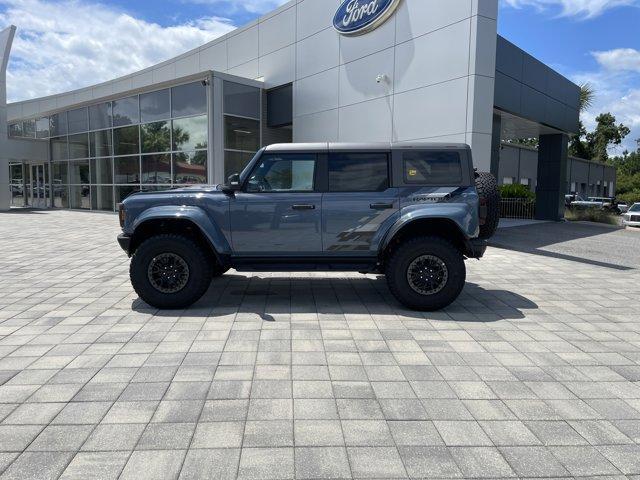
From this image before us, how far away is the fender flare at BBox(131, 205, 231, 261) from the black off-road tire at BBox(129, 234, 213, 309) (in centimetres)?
20

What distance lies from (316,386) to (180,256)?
2691mm

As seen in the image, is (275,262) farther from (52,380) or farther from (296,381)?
(52,380)

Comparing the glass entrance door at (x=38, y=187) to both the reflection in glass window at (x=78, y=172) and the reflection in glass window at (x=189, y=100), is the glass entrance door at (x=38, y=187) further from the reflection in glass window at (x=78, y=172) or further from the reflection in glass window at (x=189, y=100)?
the reflection in glass window at (x=189, y=100)

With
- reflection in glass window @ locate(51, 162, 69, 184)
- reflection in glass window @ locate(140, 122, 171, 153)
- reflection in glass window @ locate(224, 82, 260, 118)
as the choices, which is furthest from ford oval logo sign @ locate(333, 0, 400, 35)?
reflection in glass window @ locate(51, 162, 69, 184)

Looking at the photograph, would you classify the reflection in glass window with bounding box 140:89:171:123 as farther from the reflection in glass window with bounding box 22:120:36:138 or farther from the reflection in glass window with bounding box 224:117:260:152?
the reflection in glass window with bounding box 22:120:36:138

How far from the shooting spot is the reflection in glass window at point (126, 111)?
775 inches

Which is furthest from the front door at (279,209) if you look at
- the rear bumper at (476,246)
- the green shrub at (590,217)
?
the green shrub at (590,217)

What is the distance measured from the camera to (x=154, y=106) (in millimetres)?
18906

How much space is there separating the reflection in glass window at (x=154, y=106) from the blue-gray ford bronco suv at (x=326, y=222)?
47.1 ft

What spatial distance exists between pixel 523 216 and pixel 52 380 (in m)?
20.9

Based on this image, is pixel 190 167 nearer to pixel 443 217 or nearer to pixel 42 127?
pixel 42 127

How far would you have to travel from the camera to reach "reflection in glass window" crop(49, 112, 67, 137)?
78.0ft

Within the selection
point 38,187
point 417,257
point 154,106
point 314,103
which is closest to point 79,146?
point 38,187

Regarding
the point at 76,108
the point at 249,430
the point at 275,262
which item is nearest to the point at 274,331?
the point at 275,262
